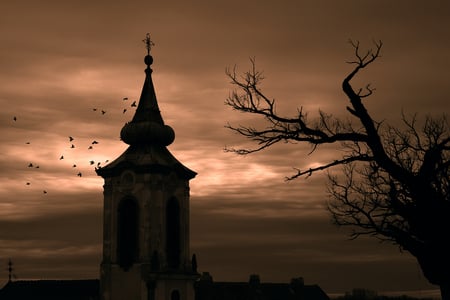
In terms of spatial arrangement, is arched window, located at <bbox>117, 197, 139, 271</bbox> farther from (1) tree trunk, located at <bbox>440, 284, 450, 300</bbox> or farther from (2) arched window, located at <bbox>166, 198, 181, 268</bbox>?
(1) tree trunk, located at <bbox>440, 284, 450, 300</bbox>

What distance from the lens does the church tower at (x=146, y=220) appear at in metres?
56.2

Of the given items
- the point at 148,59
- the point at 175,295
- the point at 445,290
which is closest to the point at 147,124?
the point at 148,59

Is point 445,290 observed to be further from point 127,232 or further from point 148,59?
point 148,59

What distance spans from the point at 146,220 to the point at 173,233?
2511mm

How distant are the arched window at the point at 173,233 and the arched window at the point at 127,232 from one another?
2189mm

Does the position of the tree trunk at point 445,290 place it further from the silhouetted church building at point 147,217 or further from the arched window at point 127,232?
the arched window at point 127,232

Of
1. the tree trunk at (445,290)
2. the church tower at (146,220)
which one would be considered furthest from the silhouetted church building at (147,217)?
the tree trunk at (445,290)

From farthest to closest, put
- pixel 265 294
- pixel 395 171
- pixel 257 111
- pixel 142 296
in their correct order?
pixel 265 294 < pixel 142 296 < pixel 257 111 < pixel 395 171

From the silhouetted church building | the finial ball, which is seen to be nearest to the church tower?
the silhouetted church building

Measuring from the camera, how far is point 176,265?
190 ft

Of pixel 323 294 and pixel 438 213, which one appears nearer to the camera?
pixel 438 213

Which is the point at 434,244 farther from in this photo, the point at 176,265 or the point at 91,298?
the point at 91,298

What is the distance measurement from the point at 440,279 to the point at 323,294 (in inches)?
3147

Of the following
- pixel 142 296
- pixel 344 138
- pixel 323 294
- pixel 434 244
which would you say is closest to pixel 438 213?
pixel 434 244
